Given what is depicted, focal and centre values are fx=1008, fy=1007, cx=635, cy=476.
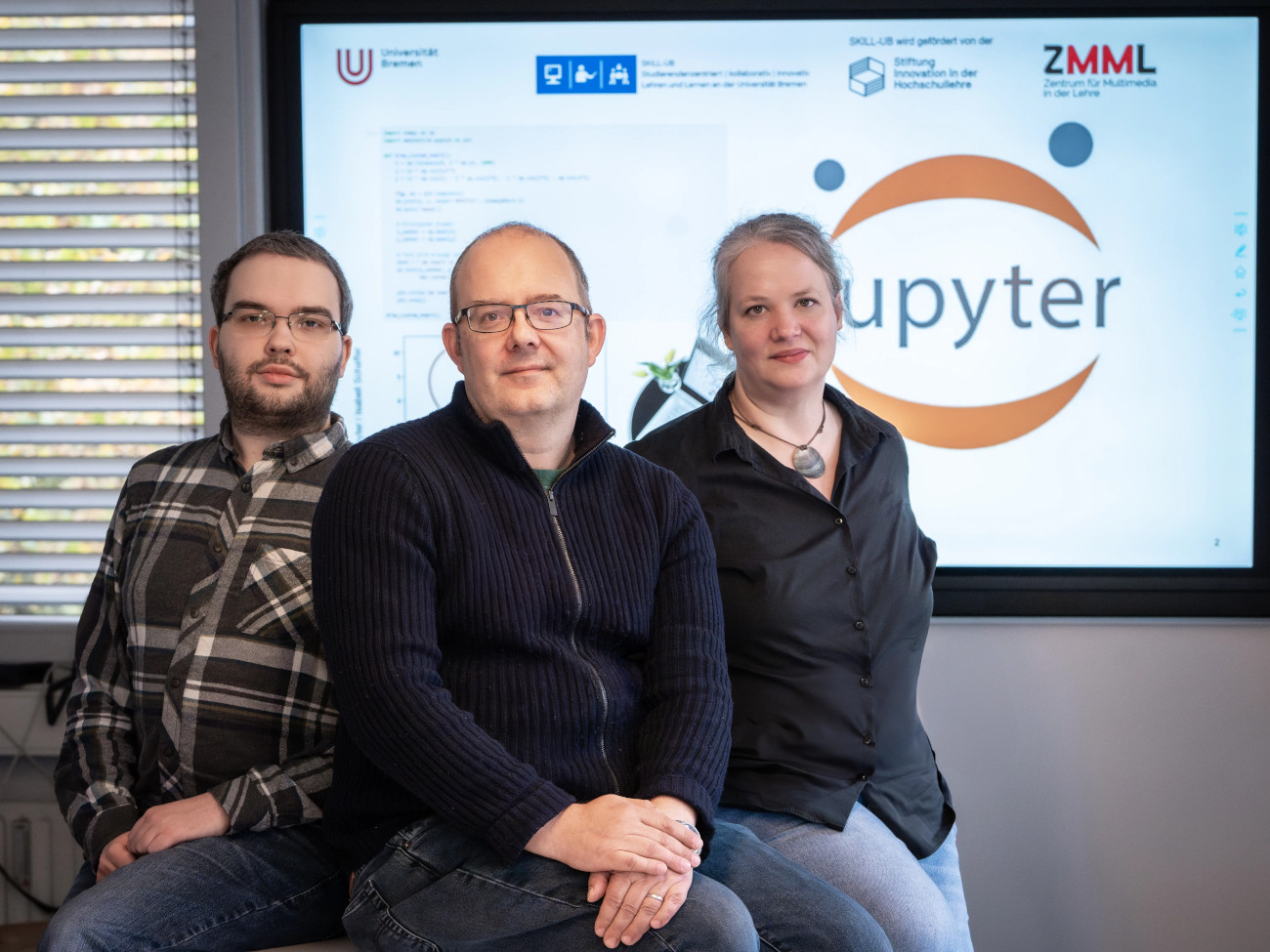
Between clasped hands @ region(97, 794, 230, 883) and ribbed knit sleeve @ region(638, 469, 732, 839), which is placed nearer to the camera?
ribbed knit sleeve @ region(638, 469, 732, 839)

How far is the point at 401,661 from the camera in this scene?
136 cm

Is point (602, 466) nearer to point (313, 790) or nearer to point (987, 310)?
point (313, 790)

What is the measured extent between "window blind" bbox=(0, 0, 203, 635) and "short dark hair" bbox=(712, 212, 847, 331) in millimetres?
1428

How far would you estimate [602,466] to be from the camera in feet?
5.40

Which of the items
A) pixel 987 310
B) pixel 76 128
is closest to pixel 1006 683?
pixel 987 310

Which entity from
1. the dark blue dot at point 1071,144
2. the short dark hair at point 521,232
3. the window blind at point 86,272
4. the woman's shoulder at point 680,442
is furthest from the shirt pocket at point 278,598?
the dark blue dot at point 1071,144

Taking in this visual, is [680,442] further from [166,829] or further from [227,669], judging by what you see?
[166,829]

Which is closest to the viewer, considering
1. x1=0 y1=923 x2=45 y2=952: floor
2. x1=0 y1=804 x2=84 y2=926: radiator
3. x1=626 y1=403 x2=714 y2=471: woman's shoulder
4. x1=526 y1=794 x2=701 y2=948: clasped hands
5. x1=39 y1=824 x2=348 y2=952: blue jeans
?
x1=526 y1=794 x2=701 y2=948: clasped hands

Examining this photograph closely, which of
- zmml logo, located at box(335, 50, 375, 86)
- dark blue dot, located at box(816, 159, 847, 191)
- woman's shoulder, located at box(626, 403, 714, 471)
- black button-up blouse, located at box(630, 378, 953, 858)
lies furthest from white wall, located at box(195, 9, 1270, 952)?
dark blue dot, located at box(816, 159, 847, 191)

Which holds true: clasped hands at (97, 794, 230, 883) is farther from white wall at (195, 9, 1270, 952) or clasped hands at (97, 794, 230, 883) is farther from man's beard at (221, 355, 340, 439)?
white wall at (195, 9, 1270, 952)


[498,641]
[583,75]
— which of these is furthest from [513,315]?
[583,75]

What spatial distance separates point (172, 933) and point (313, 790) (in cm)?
29

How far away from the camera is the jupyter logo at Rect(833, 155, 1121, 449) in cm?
254

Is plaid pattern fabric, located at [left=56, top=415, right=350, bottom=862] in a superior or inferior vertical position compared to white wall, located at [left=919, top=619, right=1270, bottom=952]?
superior
